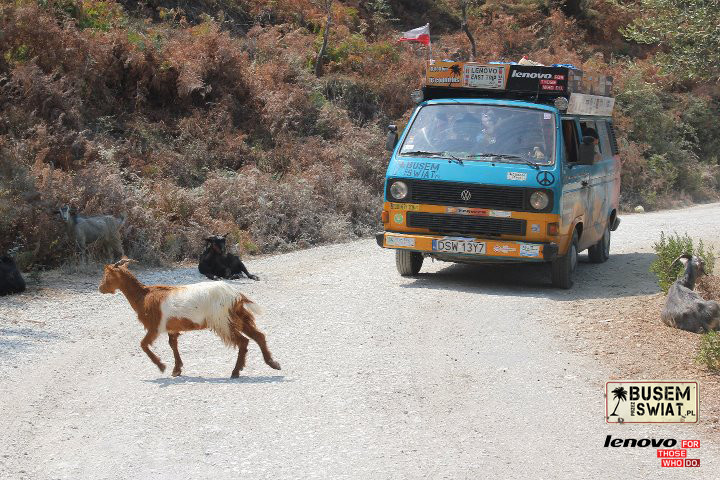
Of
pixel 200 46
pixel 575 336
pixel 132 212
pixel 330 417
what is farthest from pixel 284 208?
pixel 330 417

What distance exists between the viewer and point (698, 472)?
5895 mm

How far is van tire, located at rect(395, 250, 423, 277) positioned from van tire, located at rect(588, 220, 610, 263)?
3.27 m

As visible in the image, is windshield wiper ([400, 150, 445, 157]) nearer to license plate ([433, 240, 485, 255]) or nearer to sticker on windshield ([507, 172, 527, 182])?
sticker on windshield ([507, 172, 527, 182])

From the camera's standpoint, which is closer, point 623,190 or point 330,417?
point 330,417

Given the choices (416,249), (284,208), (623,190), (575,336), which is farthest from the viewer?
(623,190)

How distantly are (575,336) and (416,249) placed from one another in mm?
2919

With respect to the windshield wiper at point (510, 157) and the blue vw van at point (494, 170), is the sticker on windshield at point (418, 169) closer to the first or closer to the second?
the blue vw van at point (494, 170)

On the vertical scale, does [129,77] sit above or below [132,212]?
above

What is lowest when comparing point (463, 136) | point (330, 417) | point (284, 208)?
point (284, 208)

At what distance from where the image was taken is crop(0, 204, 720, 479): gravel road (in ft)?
19.5

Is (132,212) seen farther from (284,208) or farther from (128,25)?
(128,25)

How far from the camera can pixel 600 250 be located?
1516cm

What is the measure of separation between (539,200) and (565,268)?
1.15 m

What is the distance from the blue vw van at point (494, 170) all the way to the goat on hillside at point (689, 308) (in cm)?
186
